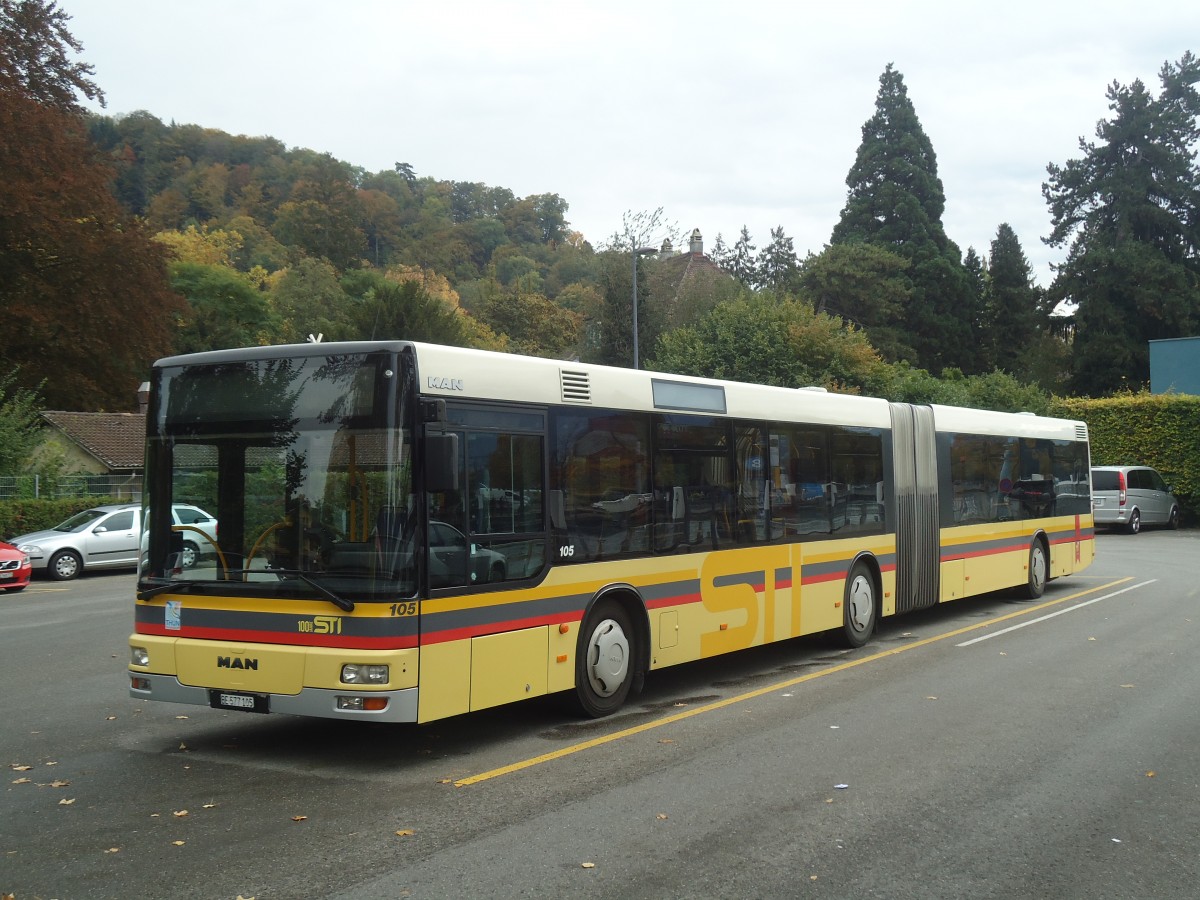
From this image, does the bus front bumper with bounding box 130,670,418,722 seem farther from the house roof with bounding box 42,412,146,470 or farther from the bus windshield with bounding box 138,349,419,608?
the house roof with bounding box 42,412,146,470

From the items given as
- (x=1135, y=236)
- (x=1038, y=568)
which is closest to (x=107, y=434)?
(x=1038, y=568)

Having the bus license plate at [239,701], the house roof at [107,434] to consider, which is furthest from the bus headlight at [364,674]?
the house roof at [107,434]

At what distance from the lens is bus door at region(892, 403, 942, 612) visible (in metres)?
13.9

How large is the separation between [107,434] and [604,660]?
39.5 m

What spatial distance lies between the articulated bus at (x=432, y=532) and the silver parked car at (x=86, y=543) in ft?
52.2

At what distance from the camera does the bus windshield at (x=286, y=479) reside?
732 cm

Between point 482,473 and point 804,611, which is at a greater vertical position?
point 482,473

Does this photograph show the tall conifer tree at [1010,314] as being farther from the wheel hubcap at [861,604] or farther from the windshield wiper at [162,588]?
the windshield wiper at [162,588]

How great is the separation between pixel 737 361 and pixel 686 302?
52.9ft

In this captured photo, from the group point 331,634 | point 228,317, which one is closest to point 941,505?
point 331,634

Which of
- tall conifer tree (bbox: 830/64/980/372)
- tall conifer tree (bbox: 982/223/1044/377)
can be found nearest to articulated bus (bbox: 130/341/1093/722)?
tall conifer tree (bbox: 830/64/980/372)

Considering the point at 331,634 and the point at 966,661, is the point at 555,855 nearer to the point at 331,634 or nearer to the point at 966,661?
the point at 331,634

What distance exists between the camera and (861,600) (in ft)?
42.9

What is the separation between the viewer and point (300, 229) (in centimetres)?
9706
